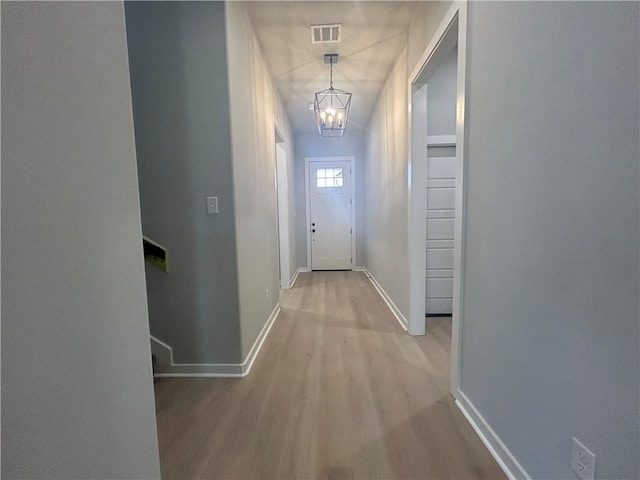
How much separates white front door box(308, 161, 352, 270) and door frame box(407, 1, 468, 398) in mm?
3118

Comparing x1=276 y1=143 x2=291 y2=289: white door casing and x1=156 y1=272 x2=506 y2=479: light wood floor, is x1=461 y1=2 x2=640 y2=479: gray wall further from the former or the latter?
x1=276 y1=143 x2=291 y2=289: white door casing

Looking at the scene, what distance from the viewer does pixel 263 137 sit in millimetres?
3006

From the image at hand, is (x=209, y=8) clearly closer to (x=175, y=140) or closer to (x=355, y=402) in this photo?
(x=175, y=140)

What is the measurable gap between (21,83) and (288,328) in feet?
9.12

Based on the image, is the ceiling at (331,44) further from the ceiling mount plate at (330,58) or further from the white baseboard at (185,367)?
the white baseboard at (185,367)

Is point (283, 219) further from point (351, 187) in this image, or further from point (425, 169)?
point (425, 169)

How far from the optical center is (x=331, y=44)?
279 centimetres

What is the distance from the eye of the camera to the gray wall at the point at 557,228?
0.82 m

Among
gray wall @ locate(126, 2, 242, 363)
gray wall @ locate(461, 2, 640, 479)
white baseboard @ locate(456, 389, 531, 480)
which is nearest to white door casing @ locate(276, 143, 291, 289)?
gray wall @ locate(126, 2, 242, 363)

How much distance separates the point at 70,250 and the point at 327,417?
5.01 ft

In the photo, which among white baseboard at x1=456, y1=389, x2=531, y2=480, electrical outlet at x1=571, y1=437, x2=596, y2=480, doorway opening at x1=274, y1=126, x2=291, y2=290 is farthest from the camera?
doorway opening at x1=274, y1=126, x2=291, y2=290

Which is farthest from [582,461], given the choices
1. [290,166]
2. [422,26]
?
[290,166]

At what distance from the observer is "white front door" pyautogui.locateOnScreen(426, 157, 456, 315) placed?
326 centimetres

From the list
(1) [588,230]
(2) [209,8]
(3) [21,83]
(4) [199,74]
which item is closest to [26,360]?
(3) [21,83]
